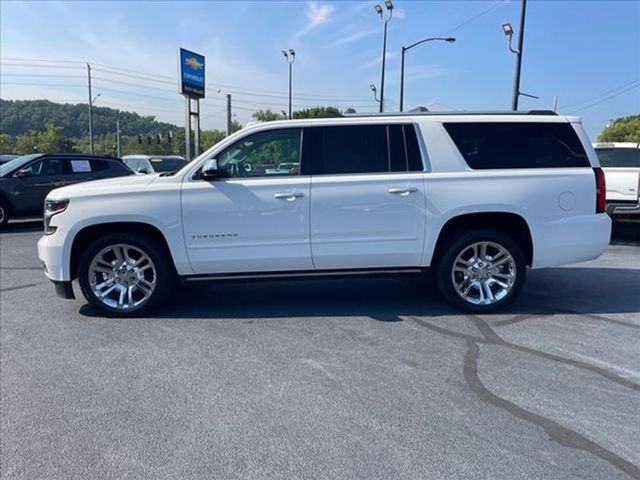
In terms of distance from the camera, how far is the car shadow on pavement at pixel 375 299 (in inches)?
209

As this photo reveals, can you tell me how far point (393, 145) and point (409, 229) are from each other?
91 centimetres

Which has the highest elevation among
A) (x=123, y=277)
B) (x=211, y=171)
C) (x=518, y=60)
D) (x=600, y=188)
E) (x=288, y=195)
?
(x=518, y=60)

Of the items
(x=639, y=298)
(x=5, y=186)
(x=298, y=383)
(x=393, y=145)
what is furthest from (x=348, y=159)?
(x=5, y=186)

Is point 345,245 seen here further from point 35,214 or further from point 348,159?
point 35,214

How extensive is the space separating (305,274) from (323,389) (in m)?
1.76

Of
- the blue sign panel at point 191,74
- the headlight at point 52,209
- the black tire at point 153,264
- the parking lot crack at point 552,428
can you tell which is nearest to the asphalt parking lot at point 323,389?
the parking lot crack at point 552,428

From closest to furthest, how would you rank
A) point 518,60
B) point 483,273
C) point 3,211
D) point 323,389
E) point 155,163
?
point 323,389 < point 483,273 < point 3,211 < point 518,60 < point 155,163

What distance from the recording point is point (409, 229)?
5070mm

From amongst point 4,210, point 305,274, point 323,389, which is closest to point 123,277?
point 305,274

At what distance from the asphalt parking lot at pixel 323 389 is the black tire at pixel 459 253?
19 centimetres

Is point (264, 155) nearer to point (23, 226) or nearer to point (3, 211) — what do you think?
point (3, 211)

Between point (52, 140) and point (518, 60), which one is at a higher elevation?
point (52, 140)

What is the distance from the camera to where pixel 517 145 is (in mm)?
5184

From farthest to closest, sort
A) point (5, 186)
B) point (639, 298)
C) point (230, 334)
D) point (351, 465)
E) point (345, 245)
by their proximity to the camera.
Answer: point (5, 186) < point (639, 298) < point (345, 245) < point (230, 334) < point (351, 465)
